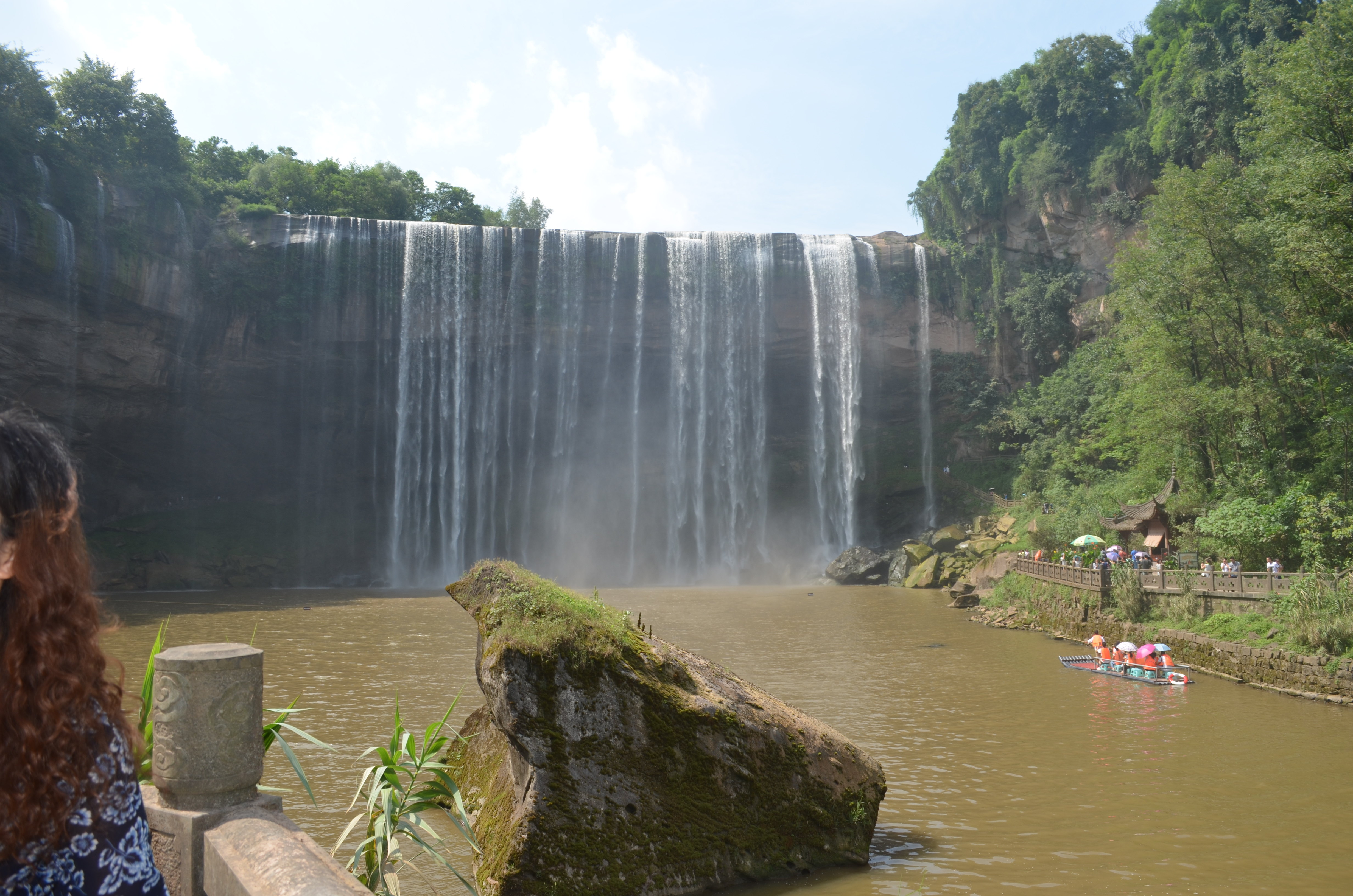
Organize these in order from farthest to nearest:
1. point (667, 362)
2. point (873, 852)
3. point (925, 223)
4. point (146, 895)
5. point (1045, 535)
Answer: point (925, 223)
point (667, 362)
point (1045, 535)
point (873, 852)
point (146, 895)

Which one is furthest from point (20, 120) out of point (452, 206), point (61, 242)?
point (452, 206)

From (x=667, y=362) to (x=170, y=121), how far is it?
26.9 m

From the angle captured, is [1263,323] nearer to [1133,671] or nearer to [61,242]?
[1133,671]

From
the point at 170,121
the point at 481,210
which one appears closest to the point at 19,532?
the point at 170,121

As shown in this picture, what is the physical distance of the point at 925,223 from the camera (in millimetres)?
51281

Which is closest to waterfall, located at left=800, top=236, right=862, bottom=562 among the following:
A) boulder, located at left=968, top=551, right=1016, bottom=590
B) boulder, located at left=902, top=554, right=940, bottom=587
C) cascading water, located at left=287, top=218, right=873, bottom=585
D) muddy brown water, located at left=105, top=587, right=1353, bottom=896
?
cascading water, located at left=287, top=218, right=873, bottom=585

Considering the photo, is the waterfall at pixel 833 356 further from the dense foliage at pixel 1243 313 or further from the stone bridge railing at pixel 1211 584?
the stone bridge railing at pixel 1211 584

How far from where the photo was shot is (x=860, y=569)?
3806 cm

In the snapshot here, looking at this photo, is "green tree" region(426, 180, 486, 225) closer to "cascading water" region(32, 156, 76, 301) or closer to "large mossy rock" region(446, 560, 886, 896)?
"cascading water" region(32, 156, 76, 301)

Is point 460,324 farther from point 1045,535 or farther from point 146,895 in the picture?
point 146,895

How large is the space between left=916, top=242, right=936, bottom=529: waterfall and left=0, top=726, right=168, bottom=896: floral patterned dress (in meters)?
45.4

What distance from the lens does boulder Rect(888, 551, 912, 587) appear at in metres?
36.5

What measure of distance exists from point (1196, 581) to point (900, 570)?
18.9m

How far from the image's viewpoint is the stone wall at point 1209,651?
1403cm
